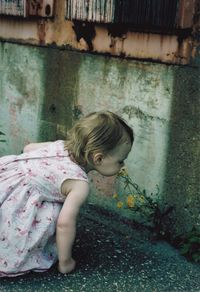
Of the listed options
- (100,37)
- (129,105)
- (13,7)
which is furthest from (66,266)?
(13,7)

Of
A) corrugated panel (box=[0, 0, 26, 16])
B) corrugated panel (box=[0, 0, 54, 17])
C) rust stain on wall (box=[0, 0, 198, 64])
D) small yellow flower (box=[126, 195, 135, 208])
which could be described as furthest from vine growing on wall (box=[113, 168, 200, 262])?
corrugated panel (box=[0, 0, 26, 16])

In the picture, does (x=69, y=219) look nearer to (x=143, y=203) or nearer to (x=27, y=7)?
(x=143, y=203)

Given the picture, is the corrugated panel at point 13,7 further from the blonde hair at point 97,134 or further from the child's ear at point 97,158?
the child's ear at point 97,158

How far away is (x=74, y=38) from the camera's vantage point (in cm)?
419

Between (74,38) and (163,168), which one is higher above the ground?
(74,38)

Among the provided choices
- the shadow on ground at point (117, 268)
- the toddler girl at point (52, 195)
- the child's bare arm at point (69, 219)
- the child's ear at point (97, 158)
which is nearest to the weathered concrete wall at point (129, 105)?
the shadow on ground at point (117, 268)

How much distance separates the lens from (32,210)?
3.16 meters

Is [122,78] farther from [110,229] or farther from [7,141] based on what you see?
[7,141]

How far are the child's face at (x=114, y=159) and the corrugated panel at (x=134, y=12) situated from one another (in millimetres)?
812

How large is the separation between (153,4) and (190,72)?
0.49 meters

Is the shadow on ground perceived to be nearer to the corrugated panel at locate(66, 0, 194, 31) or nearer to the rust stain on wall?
the rust stain on wall

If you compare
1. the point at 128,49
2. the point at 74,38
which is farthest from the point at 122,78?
the point at 74,38

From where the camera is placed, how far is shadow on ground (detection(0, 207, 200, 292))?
3.15 metres

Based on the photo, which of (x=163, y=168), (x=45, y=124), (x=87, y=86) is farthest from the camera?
(x=45, y=124)
